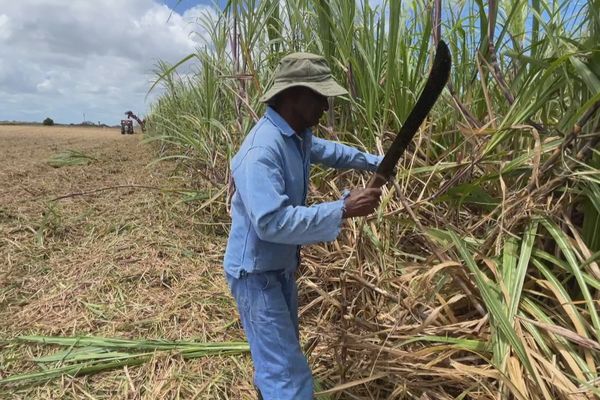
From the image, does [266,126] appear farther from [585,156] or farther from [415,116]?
[585,156]

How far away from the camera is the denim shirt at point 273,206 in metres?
1.18

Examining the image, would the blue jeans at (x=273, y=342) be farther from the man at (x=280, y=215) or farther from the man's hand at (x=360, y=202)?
the man's hand at (x=360, y=202)

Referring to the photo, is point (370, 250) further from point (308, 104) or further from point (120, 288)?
point (120, 288)

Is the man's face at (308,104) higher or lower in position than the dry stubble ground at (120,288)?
higher

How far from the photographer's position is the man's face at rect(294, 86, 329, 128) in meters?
1.32

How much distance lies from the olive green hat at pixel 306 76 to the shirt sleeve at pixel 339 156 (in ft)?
1.19

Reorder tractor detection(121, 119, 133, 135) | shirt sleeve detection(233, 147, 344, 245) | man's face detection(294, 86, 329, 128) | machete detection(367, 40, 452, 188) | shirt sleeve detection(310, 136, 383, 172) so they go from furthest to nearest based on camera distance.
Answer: tractor detection(121, 119, 133, 135), shirt sleeve detection(310, 136, 383, 172), man's face detection(294, 86, 329, 128), shirt sleeve detection(233, 147, 344, 245), machete detection(367, 40, 452, 188)

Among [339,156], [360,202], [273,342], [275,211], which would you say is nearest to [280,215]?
[275,211]

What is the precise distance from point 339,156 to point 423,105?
561mm

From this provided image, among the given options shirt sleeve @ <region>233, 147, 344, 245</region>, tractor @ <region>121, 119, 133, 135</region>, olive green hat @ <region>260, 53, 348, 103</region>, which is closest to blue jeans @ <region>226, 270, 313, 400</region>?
shirt sleeve @ <region>233, 147, 344, 245</region>

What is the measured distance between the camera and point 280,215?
118 cm

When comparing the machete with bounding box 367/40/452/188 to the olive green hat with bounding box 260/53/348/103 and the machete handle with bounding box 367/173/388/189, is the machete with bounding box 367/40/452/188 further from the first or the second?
the olive green hat with bounding box 260/53/348/103

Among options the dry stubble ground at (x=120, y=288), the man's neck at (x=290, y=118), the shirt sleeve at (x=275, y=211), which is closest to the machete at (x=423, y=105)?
the shirt sleeve at (x=275, y=211)

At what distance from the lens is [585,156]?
4.32ft
